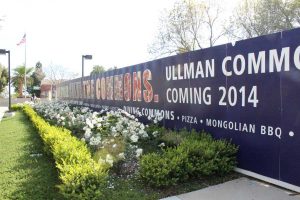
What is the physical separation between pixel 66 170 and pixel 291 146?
354 cm

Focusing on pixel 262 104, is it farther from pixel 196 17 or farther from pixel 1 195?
pixel 196 17

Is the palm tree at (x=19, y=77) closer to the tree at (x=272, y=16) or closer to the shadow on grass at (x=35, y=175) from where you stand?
the tree at (x=272, y=16)

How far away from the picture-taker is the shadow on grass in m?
6.69

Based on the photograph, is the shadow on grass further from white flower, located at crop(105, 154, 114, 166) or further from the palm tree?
the palm tree

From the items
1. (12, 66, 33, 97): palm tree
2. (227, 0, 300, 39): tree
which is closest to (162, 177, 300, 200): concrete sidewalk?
(227, 0, 300, 39): tree

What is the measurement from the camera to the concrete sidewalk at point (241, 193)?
593 cm

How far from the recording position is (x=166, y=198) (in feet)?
20.3

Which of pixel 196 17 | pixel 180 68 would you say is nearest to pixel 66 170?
pixel 180 68

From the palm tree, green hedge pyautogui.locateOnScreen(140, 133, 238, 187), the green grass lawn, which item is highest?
the palm tree

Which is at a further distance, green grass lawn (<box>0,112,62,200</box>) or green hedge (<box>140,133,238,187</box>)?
green grass lawn (<box>0,112,62,200</box>)

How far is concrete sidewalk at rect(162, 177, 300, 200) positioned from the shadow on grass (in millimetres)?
2189

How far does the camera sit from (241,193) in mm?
6172

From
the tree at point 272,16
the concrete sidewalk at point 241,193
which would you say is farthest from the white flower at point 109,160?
the tree at point 272,16

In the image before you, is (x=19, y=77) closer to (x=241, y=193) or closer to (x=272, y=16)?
(x=272, y=16)
